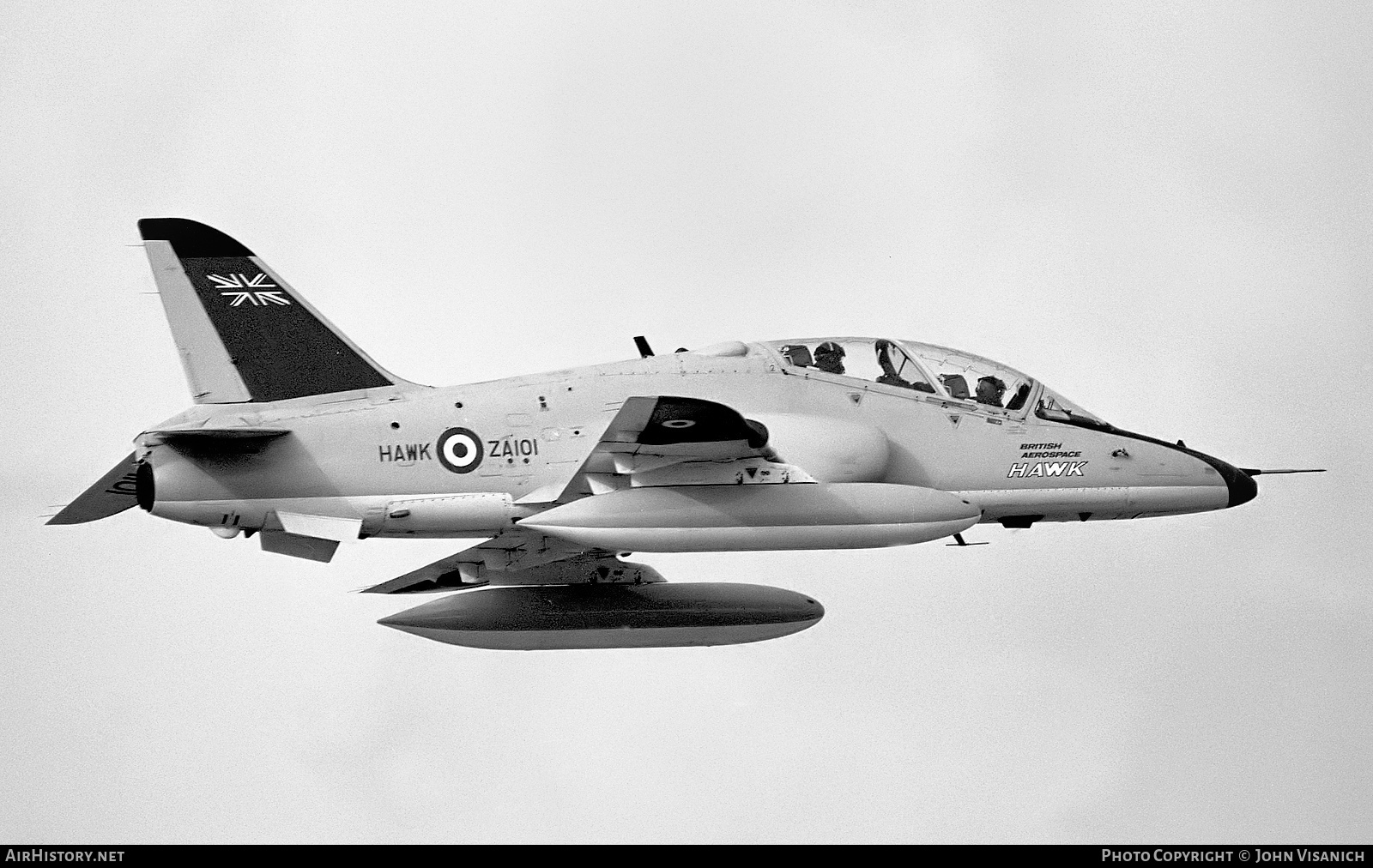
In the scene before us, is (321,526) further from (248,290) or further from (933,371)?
(933,371)

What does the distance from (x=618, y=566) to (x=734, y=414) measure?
464 cm

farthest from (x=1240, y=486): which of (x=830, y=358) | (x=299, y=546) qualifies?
(x=299, y=546)

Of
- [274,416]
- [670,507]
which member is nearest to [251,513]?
[274,416]

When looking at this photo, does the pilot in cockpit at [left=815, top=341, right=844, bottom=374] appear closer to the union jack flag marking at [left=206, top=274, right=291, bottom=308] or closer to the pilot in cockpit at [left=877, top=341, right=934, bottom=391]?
the pilot in cockpit at [left=877, top=341, right=934, bottom=391]

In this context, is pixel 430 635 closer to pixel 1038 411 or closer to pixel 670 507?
pixel 670 507

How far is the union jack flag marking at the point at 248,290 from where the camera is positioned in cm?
1925

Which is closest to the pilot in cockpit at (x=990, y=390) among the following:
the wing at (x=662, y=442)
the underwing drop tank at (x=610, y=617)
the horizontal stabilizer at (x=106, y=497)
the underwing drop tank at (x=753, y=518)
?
the underwing drop tank at (x=753, y=518)

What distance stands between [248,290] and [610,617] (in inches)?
213

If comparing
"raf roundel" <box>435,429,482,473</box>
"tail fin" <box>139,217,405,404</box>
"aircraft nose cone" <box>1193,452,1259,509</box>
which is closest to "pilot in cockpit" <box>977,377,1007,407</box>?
"aircraft nose cone" <box>1193,452,1259,509</box>

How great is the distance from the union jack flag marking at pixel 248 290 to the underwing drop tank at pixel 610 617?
3799 millimetres

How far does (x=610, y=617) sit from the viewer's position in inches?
814

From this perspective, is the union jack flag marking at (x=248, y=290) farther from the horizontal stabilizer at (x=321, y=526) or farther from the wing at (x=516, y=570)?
the wing at (x=516, y=570)

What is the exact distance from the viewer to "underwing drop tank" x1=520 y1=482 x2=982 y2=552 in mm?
17844

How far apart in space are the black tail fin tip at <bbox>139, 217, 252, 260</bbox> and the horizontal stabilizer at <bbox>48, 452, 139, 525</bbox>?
230 centimetres
